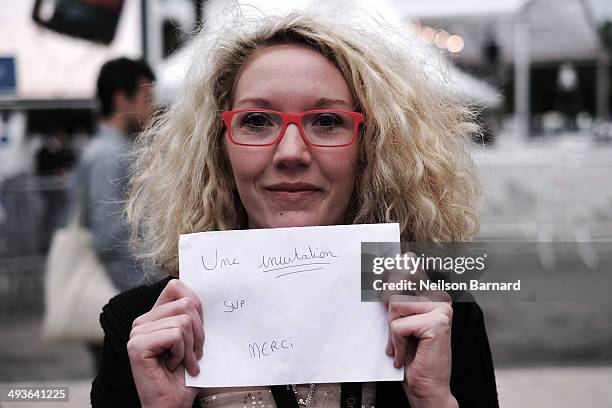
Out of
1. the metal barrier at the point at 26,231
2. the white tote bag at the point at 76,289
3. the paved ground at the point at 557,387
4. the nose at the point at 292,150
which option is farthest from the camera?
the metal barrier at the point at 26,231

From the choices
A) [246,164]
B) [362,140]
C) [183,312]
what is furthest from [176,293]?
[362,140]

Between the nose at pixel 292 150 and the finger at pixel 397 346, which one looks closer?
the finger at pixel 397 346

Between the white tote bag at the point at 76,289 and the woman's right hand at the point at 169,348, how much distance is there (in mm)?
1813

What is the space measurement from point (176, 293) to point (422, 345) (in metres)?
0.45

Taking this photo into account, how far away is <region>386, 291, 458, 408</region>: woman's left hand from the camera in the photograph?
4.29 feet

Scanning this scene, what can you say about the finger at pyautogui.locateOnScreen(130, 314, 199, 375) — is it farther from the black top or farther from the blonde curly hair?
the blonde curly hair

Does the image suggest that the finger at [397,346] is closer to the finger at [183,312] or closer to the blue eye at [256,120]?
the finger at [183,312]

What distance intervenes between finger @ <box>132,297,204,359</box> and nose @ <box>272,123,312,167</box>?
316 millimetres

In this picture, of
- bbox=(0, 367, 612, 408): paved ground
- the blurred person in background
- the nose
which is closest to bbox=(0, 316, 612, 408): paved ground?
bbox=(0, 367, 612, 408): paved ground

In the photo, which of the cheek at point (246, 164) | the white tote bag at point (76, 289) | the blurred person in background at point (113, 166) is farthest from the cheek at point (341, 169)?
the white tote bag at point (76, 289)

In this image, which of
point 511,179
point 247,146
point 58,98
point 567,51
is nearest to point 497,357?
point 511,179

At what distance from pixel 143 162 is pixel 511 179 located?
19.8ft

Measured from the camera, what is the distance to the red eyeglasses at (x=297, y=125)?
4.71ft

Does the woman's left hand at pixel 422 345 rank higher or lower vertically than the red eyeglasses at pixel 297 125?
lower
